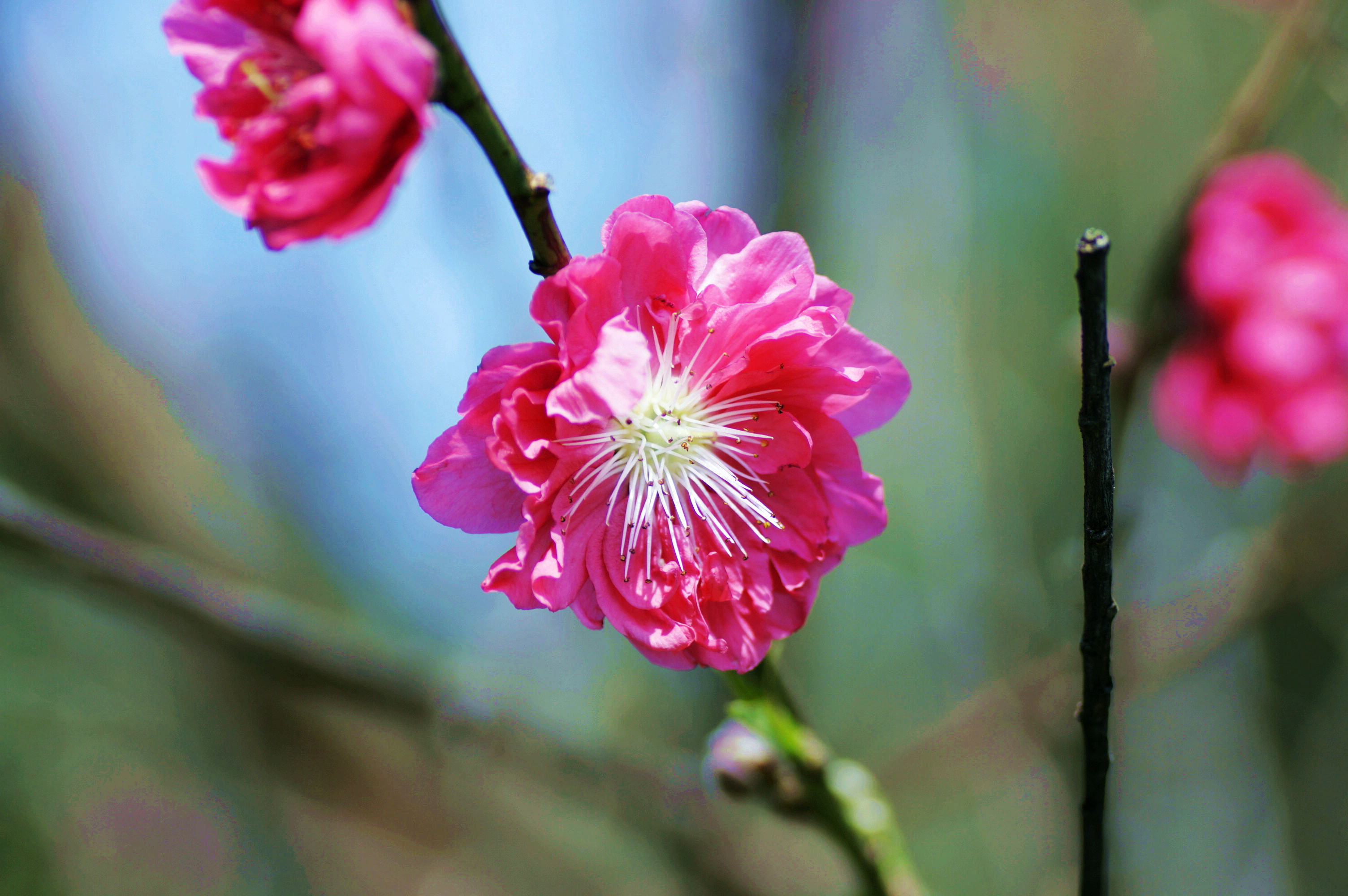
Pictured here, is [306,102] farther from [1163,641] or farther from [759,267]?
[1163,641]

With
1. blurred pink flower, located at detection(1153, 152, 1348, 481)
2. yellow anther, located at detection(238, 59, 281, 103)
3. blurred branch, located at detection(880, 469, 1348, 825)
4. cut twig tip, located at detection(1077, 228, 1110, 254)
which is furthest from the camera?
blurred branch, located at detection(880, 469, 1348, 825)

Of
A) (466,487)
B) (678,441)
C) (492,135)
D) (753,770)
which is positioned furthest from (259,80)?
(753,770)

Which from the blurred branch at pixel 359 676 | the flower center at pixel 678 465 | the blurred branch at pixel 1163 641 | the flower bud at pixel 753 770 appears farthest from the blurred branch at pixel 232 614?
the blurred branch at pixel 1163 641

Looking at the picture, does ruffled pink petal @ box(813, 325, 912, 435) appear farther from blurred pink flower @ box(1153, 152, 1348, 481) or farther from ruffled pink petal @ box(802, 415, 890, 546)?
blurred pink flower @ box(1153, 152, 1348, 481)

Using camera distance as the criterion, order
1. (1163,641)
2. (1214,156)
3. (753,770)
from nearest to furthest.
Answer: (753,770) → (1214,156) → (1163,641)

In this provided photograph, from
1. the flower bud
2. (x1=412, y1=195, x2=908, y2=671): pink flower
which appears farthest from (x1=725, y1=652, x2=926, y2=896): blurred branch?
(x1=412, y1=195, x2=908, y2=671): pink flower

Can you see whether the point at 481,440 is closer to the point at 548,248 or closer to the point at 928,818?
the point at 548,248
